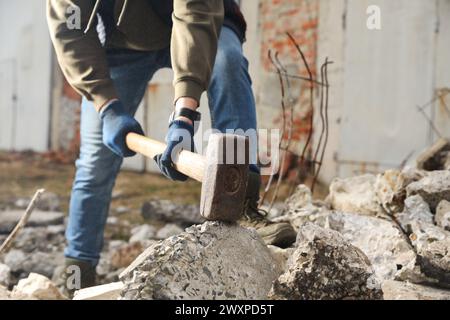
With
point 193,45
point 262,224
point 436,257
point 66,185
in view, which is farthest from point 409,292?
point 66,185

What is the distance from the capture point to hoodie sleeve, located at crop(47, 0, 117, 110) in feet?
6.26

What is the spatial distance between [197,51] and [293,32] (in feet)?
8.32

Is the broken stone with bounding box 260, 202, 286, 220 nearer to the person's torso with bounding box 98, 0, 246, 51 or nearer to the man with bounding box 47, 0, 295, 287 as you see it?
the man with bounding box 47, 0, 295, 287

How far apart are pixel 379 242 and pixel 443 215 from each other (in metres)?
0.27

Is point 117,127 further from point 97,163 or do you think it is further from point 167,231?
point 167,231

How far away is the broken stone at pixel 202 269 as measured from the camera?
1.09 meters

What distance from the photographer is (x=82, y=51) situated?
6.33 feet

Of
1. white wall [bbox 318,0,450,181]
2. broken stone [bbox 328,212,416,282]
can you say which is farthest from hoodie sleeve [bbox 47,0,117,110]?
white wall [bbox 318,0,450,181]

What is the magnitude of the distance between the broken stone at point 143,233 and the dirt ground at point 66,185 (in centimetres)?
56

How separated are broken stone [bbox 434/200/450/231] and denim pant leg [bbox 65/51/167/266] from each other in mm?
1136

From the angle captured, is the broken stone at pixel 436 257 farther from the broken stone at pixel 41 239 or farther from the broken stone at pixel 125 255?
the broken stone at pixel 41 239

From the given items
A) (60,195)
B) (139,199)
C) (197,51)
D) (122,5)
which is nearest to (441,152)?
(197,51)
